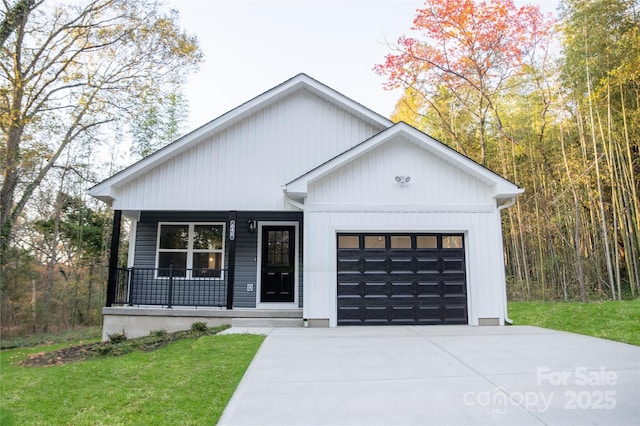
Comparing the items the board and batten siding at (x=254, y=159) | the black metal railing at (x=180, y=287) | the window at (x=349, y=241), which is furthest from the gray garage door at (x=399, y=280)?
the black metal railing at (x=180, y=287)

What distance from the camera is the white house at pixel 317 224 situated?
7.88 meters

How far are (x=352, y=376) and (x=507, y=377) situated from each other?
1660mm

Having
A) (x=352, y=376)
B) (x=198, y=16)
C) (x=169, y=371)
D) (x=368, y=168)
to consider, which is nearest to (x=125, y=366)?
(x=169, y=371)

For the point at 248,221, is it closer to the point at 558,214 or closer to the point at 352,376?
the point at 352,376

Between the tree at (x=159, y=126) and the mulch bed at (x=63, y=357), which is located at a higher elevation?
the tree at (x=159, y=126)

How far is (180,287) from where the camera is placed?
923cm

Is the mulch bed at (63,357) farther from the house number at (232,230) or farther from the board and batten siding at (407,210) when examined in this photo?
the board and batten siding at (407,210)

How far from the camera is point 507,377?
415cm

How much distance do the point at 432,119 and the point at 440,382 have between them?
1457 cm

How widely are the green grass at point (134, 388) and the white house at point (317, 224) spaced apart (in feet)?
8.58

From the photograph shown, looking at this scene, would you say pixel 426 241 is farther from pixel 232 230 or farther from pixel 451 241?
pixel 232 230

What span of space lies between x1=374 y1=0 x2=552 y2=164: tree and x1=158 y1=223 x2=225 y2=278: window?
8.77 metres

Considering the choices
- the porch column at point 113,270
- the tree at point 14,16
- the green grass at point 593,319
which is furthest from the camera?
the tree at point 14,16

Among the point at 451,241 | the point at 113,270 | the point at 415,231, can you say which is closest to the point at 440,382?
the point at 415,231
